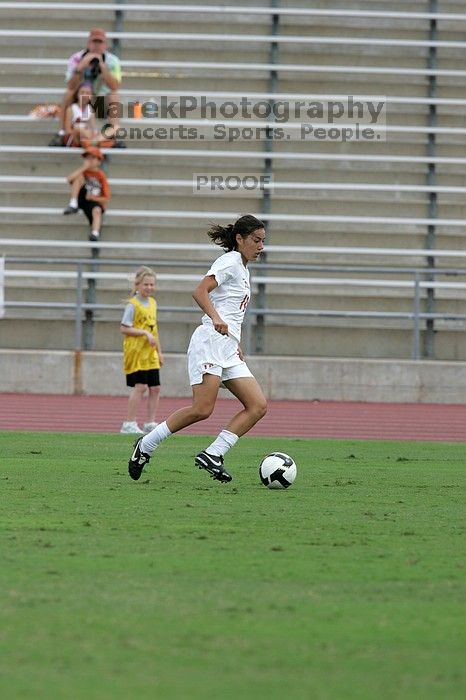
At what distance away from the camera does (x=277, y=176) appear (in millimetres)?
23547

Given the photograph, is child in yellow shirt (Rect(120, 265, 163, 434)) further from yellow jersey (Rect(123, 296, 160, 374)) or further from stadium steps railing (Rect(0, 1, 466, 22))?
stadium steps railing (Rect(0, 1, 466, 22))

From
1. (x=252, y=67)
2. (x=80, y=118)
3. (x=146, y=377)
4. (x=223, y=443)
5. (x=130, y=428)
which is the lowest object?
(x=130, y=428)

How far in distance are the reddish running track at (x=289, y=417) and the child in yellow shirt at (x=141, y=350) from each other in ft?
1.73

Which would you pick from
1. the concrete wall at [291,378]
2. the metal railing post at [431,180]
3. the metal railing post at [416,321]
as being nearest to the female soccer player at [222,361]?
the concrete wall at [291,378]

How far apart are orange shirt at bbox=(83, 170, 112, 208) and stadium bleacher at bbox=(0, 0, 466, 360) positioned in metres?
0.83

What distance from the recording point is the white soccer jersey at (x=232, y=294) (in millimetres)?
9742

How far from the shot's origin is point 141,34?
969 inches

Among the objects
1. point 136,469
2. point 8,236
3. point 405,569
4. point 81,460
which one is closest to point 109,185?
point 8,236

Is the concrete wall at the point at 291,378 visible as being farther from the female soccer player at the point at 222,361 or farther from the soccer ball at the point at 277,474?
the soccer ball at the point at 277,474

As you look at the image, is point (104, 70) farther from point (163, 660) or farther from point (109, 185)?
point (163, 660)

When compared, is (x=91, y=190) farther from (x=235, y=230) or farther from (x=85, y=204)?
(x=235, y=230)

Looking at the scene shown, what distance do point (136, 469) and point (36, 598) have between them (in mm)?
4455

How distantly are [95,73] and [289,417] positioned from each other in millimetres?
8153

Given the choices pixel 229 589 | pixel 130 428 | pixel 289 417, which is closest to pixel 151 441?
pixel 229 589
